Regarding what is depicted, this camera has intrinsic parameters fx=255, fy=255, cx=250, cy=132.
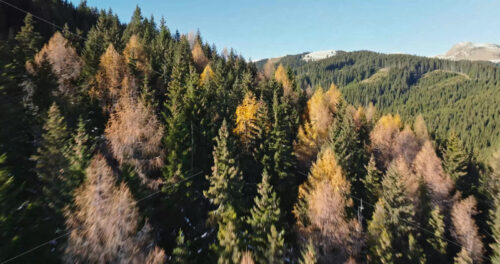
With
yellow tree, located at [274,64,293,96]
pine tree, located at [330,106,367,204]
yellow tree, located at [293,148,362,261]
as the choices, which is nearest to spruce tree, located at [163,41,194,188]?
yellow tree, located at [293,148,362,261]

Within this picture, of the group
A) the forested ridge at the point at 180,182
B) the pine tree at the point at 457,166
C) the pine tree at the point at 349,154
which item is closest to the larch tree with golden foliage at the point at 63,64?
the forested ridge at the point at 180,182

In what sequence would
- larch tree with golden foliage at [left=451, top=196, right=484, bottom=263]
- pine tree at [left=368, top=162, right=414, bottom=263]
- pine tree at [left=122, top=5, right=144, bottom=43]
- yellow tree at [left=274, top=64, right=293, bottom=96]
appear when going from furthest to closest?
pine tree at [left=122, top=5, right=144, bottom=43] < yellow tree at [left=274, top=64, right=293, bottom=96] < larch tree with golden foliage at [left=451, top=196, right=484, bottom=263] < pine tree at [left=368, top=162, right=414, bottom=263]

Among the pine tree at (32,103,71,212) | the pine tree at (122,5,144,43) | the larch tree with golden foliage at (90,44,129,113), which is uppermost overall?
the pine tree at (122,5,144,43)

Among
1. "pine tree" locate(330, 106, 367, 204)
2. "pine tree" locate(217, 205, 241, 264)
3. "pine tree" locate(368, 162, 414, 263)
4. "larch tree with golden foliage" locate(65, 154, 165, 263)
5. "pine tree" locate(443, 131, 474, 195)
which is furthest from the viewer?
"pine tree" locate(443, 131, 474, 195)

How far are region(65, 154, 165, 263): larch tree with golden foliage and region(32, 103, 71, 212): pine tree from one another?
276cm

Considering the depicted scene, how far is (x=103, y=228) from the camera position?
518 inches

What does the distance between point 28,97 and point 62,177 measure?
468 inches

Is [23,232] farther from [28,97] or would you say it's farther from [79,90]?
[79,90]

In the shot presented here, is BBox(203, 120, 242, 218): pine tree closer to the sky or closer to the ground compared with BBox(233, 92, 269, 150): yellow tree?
closer to the ground

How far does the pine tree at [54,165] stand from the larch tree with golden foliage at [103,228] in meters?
2.76

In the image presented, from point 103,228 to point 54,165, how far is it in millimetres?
8029

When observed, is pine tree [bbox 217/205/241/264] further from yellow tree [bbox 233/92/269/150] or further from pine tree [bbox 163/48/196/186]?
yellow tree [bbox 233/92/269/150]

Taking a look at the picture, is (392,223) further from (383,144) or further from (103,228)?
(103,228)

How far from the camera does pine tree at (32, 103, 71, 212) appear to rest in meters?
16.7
